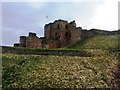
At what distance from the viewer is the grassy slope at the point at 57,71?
4014cm

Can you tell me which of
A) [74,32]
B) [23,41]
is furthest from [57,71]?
→ [74,32]

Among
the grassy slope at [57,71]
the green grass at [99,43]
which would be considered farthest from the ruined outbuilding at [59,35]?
the grassy slope at [57,71]

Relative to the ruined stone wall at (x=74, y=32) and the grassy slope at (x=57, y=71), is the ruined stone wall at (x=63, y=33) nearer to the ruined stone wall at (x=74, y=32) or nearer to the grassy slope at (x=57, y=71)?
the ruined stone wall at (x=74, y=32)

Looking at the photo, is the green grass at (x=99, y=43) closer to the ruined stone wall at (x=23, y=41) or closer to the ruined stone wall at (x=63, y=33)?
the ruined stone wall at (x=63, y=33)

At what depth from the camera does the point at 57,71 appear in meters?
43.2

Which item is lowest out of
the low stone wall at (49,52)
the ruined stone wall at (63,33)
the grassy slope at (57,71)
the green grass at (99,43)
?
the grassy slope at (57,71)

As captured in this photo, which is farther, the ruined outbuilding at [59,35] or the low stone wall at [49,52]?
the ruined outbuilding at [59,35]

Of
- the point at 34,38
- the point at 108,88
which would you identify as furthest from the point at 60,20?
the point at 108,88

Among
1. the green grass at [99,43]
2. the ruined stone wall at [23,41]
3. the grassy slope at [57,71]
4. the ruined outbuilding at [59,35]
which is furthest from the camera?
the ruined outbuilding at [59,35]

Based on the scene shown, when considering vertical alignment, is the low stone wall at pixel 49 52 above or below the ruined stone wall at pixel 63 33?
below

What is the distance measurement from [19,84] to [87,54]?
15358mm

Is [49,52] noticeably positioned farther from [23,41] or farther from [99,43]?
[23,41]

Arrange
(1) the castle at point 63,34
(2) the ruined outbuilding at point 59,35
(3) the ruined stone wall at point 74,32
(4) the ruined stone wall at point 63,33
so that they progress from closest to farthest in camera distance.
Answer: (2) the ruined outbuilding at point 59,35 → (1) the castle at point 63,34 → (3) the ruined stone wall at point 74,32 → (4) the ruined stone wall at point 63,33

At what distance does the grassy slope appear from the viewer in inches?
1580
